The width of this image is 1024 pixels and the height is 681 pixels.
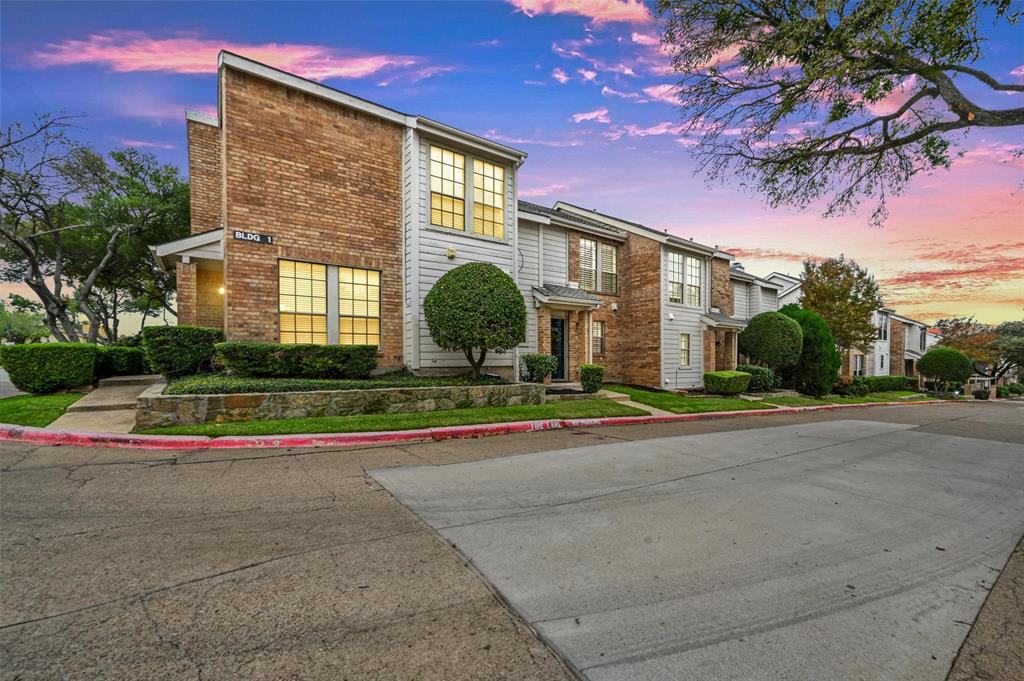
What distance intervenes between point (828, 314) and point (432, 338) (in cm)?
2570

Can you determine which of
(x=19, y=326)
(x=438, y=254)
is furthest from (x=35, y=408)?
(x=19, y=326)

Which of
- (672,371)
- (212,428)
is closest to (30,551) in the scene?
(212,428)

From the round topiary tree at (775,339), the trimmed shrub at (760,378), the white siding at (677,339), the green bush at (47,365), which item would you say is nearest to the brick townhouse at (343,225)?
the green bush at (47,365)

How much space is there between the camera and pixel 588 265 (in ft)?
56.1

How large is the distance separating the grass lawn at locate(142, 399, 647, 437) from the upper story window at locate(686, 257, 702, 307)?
9.69 meters

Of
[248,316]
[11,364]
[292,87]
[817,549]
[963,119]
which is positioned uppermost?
[292,87]

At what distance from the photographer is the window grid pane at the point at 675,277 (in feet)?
57.9

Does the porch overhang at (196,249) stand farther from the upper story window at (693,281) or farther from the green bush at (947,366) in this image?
the green bush at (947,366)

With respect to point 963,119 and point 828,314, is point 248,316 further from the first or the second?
point 828,314

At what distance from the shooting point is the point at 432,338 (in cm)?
1106

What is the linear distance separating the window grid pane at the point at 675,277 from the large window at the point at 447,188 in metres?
9.88

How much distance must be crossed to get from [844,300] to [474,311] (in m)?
25.9

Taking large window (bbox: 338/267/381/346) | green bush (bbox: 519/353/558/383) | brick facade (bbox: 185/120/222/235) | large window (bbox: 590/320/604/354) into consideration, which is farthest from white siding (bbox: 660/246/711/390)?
brick facade (bbox: 185/120/222/235)

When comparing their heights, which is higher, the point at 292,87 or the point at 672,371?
the point at 292,87
